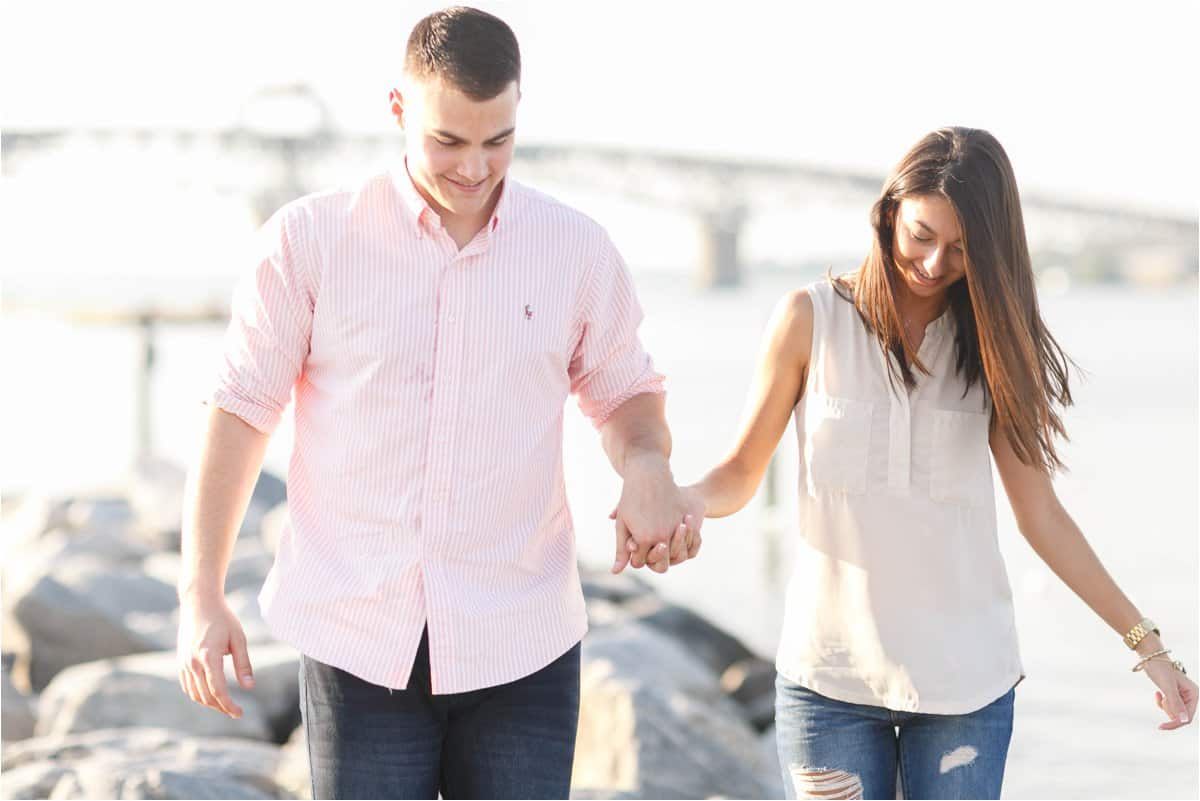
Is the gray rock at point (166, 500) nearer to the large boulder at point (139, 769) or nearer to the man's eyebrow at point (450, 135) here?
the large boulder at point (139, 769)

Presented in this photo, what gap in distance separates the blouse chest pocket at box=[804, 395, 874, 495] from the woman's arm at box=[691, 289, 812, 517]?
0.21 feet

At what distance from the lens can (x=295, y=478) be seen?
7.87 ft

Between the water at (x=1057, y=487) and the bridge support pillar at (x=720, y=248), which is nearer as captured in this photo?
the water at (x=1057, y=487)

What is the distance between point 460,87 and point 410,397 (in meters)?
0.44

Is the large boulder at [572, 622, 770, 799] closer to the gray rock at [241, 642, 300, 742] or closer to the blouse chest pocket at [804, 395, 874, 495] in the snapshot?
the gray rock at [241, 642, 300, 742]

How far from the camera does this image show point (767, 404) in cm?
266

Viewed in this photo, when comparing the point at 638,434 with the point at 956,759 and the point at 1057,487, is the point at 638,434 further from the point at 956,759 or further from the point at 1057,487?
the point at 1057,487

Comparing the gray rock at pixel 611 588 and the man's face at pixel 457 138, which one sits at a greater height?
the man's face at pixel 457 138

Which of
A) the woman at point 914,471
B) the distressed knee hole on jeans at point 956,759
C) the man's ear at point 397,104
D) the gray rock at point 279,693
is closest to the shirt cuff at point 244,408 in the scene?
the man's ear at point 397,104

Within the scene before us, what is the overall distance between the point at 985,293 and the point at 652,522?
0.63 m

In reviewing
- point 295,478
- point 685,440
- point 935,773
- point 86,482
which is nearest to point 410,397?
point 295,478

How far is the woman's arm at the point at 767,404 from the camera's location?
8.63ft

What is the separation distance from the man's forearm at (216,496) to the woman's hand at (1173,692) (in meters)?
1.48

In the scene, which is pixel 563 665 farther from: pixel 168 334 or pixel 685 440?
pixel 168 334
